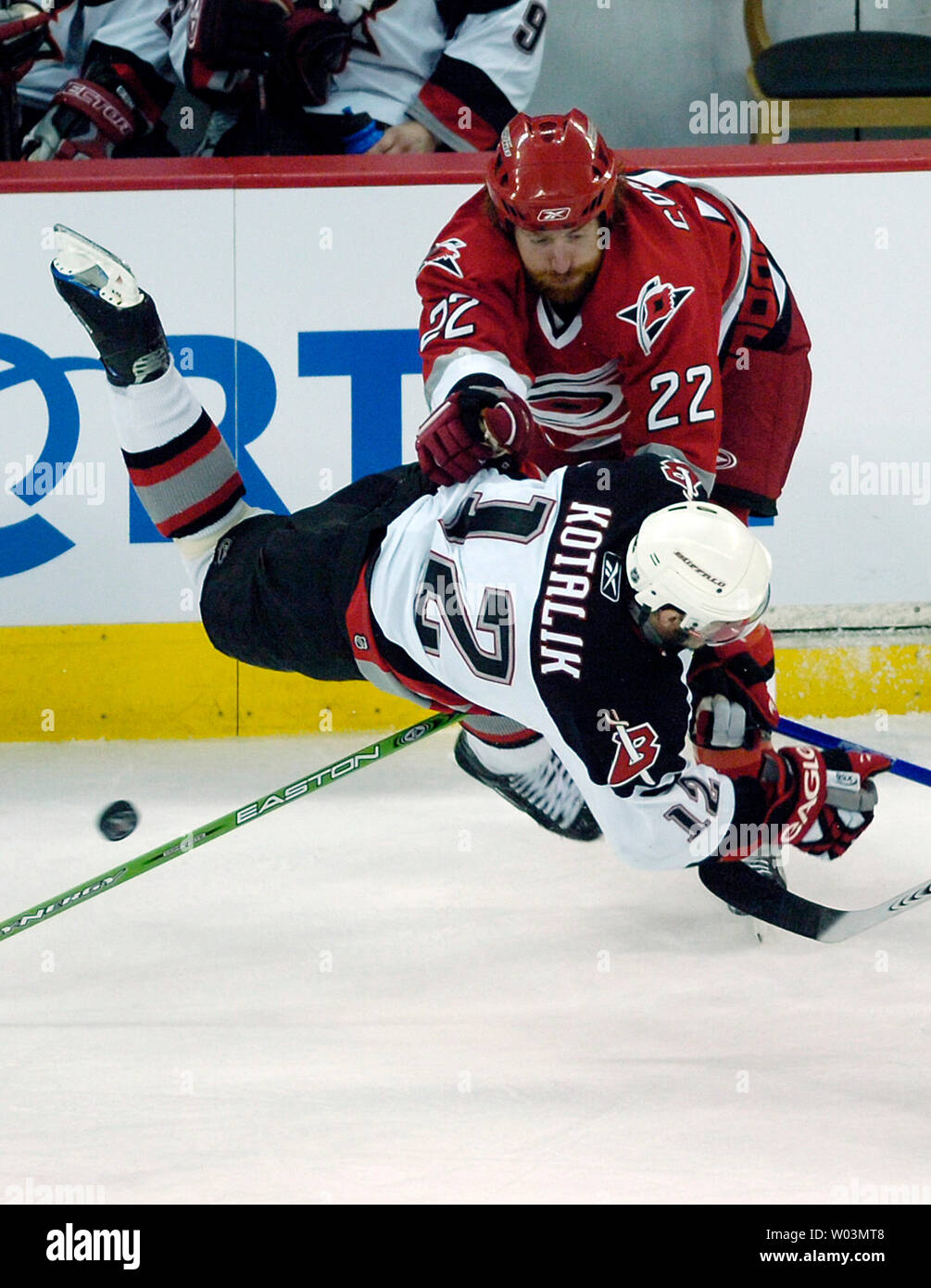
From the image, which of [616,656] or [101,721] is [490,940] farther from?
[101,721]

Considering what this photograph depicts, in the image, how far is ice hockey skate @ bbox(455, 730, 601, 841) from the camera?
9.51 feet

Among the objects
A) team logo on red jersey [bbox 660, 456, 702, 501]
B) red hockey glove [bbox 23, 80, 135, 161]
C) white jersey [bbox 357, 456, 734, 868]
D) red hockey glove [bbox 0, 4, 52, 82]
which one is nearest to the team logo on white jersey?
white jersey [bbox 357, 456, 734, 868]

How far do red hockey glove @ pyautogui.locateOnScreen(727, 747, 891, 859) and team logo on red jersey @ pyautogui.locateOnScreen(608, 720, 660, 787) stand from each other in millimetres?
231

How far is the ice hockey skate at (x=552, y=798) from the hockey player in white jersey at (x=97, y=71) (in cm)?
255

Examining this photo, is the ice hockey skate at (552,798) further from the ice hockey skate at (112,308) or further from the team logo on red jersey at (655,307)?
the ice hockey skate at (112,308)

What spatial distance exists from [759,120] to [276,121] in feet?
5.24

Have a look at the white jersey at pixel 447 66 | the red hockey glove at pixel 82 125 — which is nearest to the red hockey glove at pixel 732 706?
the white jersey at pixel 447 66

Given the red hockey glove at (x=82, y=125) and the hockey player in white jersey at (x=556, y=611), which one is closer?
the hockey player in white jersey at (x=556, y=611)

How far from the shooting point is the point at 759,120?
16.6ft

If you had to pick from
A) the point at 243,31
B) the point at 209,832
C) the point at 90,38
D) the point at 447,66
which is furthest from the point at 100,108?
the point at 209,832

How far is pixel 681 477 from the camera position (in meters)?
2.16

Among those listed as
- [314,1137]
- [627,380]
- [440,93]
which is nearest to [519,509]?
[627,380]

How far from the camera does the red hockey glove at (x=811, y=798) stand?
7.45 feet

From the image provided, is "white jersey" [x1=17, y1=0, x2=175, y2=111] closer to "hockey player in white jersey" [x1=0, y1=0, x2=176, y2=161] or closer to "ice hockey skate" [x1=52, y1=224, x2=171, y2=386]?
"hockey player in white jersey" [x1=0, y1=0, x2=176, y2=161]
